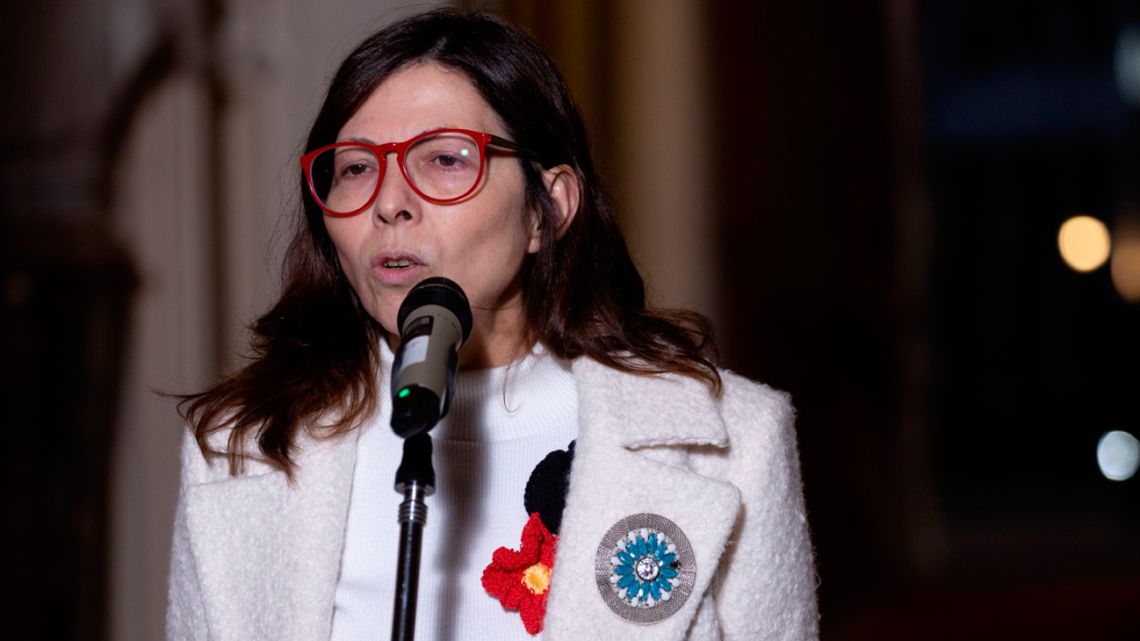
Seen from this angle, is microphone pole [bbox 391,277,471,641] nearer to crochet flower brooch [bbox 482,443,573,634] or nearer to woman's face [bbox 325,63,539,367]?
woman's face [bbox 325,63,539,367]

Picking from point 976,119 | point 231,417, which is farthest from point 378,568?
point 976,119

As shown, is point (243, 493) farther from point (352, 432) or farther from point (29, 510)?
point (29, 510)

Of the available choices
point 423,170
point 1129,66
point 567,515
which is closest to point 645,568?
point 567,515

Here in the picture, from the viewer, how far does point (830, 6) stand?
4.63 metres

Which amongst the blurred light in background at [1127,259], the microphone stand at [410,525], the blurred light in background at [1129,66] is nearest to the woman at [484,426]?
the microphone stand at [410,525]

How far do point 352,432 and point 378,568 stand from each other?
0.56 ft

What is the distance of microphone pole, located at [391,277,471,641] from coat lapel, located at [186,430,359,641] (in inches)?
17.7

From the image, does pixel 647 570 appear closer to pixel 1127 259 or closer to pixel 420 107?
pixel 420 107

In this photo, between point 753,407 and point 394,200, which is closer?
point 394,200

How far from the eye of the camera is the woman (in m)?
1.50

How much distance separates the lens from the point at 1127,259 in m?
5.38

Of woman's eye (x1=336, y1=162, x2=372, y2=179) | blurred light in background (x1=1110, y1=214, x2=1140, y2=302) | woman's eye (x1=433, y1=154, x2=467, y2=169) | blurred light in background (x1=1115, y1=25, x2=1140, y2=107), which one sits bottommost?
woman's eye (x1=336, y1=162, x2=372, y2=179)

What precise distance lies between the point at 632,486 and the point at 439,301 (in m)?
0.45

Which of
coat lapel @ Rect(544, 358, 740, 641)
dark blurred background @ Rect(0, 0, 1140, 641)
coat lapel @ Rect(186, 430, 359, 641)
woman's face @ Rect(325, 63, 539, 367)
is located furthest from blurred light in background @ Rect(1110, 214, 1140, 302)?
coat lapel @ Rect(186, 430, 359, 641)
